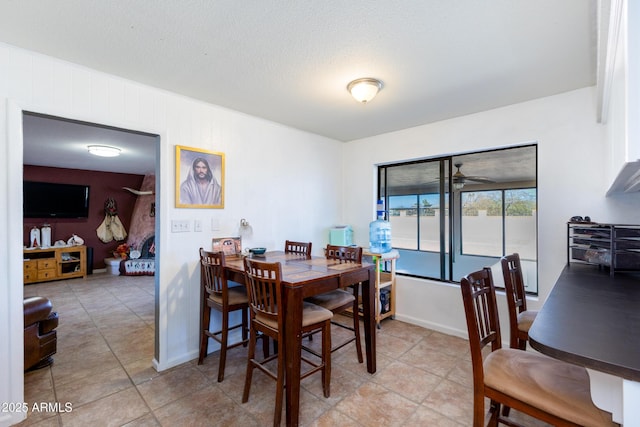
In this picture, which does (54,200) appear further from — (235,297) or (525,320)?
(525,320)

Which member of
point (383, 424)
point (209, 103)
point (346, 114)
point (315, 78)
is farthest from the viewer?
point (346, 114)

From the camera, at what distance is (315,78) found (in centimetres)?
224

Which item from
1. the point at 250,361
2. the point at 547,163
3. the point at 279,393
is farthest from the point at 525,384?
the point at 547,163

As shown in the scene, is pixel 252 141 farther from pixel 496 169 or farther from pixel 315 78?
pixel 496 169

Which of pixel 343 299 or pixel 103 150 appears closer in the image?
pixel 343 299

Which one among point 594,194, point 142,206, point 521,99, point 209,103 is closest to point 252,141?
point 209,103

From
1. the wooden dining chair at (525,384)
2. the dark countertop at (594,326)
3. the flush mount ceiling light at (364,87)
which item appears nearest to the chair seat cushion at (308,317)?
the wooden dining chair at (525,384)

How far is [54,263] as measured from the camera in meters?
5.54

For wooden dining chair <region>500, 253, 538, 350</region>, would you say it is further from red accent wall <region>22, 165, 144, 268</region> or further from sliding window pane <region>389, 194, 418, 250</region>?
red accent wall <region>22, 165, 144, 268</region>

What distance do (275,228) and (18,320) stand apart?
6.90 feet

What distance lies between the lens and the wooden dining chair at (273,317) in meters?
1.75

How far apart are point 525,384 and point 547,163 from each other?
2.15 meters

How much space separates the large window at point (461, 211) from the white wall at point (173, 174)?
45.1 inches

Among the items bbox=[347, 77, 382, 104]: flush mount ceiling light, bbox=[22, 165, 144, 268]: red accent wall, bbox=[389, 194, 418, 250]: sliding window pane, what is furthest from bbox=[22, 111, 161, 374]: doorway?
bbox=[389, 194, 418, 250]: sliding window pane
